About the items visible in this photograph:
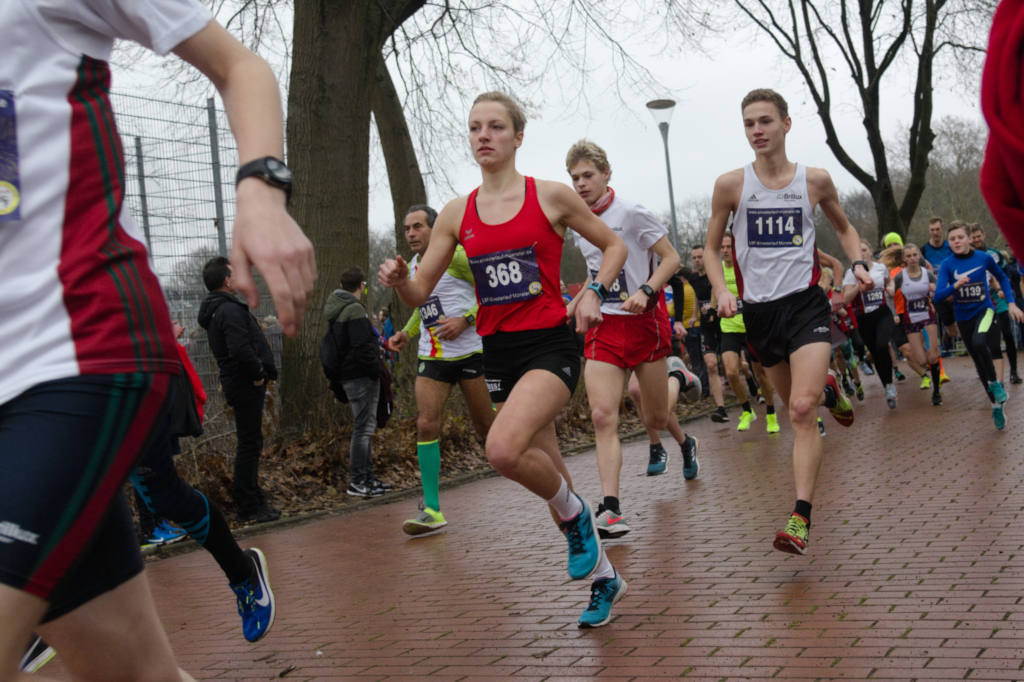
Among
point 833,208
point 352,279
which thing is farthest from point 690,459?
point 352,279

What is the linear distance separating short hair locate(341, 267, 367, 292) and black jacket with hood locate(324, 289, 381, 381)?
0.65ft

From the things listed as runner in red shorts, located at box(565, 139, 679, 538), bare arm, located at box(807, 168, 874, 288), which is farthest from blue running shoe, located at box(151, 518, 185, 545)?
bare arm, located at box(807, 168, 874, 288)

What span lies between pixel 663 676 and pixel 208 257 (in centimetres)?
914

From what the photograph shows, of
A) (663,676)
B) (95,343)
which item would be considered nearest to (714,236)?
(663,676)

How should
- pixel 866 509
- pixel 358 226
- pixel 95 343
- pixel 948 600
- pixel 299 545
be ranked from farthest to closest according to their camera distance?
pixel 358 226 → pixel 299 545 → pixel 866 509 → pixel 948 600 → pixel 95 343

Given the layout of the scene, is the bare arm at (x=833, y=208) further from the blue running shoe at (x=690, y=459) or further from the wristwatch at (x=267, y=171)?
the wristwatch at (x=267, y=171)

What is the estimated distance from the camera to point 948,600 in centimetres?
468

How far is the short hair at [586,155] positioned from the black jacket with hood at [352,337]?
3352mm

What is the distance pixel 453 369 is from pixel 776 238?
2.79 meters

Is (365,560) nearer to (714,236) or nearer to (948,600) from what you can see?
(714,236)

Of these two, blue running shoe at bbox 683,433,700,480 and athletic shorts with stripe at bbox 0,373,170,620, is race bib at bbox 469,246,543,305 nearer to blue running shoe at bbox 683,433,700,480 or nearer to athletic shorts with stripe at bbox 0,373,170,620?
athletic shorts with stripe at bbox 0,373,170,620

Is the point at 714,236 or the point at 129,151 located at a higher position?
the point at 129,151

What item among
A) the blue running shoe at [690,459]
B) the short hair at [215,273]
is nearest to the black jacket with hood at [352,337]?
the short hair at [215,273]

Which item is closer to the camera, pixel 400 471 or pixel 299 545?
pixel 299 545
